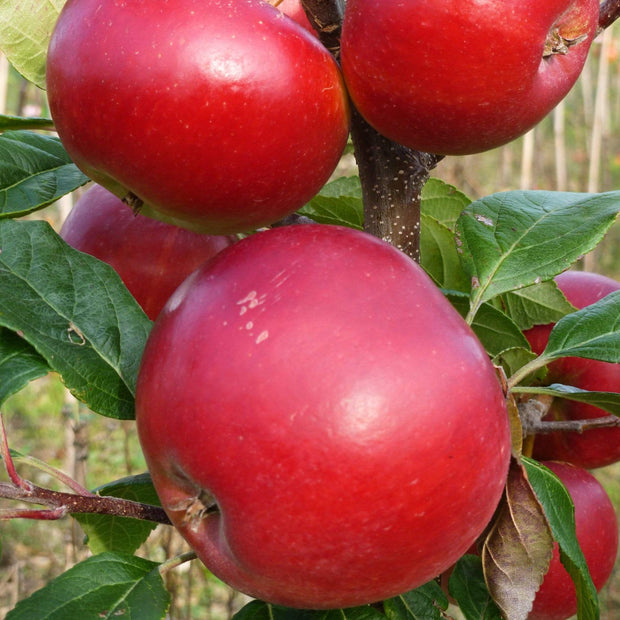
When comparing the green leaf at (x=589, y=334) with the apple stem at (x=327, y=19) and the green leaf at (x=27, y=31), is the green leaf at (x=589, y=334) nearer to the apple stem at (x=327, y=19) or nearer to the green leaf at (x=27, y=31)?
the apple stem at (x=327, y=19)

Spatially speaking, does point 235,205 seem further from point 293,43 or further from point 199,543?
point 199,543

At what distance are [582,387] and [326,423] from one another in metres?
0.50

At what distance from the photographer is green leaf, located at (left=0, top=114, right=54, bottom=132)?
0.67 metres

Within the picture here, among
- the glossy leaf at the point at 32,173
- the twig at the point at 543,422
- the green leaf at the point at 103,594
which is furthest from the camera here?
the twig at the point at 543,422

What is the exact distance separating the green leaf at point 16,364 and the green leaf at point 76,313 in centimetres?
1

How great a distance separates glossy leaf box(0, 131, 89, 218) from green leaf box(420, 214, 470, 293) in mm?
341

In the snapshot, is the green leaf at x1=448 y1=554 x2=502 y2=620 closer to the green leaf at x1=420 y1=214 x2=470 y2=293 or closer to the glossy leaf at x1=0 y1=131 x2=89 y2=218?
the green leaf at x1=420 y1=214 x2=470 y2=293

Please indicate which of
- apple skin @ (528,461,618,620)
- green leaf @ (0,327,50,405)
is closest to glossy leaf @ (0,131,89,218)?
green leaf @ (0,327,50,405)

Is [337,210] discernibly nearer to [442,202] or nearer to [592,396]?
[442,202]

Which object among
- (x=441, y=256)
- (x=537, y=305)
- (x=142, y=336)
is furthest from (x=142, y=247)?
(x=537, y=305)

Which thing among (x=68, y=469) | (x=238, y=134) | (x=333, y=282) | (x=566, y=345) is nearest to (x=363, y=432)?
(x=333, y=282)

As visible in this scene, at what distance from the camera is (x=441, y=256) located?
804mm

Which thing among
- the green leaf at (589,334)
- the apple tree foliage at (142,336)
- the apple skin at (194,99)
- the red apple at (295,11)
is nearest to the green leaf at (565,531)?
the apple tree foliage at (142,336)

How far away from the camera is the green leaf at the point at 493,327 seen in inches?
29.0
